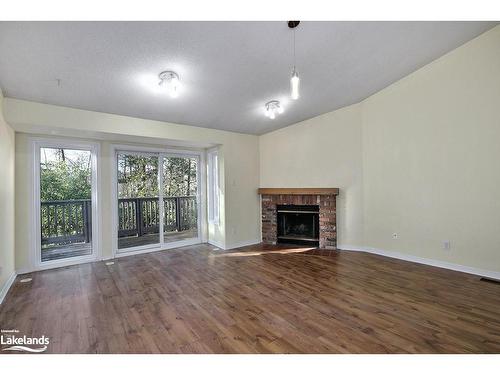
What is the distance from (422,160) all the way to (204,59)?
341 cm

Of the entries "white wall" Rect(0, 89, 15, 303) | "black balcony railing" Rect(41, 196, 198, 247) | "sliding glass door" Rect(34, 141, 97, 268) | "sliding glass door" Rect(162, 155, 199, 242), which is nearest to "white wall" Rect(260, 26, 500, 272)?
"sliding glass door" Rect(162, 155, 199, 242)

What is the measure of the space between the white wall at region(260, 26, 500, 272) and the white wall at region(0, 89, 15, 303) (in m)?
4.41

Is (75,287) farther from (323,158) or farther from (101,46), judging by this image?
(323,158)

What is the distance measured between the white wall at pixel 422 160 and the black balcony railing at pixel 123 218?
2.44 meters

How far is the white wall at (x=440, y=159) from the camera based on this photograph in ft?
9.61

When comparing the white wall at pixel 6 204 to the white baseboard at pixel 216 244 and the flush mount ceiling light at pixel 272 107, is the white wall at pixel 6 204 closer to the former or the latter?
the white baseboard at pixel 216 244

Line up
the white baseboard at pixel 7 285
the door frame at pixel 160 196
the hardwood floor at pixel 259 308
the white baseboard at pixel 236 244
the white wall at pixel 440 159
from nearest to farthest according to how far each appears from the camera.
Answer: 1. the hardwood floor at pixel 259 308
2. the white baseboard at pixel 7 285
3. the white wall at pixel 440 159
4. the door frame at pixel 160 196
5. the white baseboard at pixel 236 244

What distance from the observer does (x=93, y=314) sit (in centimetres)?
229

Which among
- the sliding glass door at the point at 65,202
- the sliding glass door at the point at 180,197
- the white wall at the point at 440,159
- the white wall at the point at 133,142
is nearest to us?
the white wall at the point at 440,159

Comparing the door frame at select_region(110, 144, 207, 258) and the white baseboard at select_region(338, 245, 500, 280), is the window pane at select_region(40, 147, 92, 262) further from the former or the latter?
the white baseboard at select_region(338, 245, 500, 280)

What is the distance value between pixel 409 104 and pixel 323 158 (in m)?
1.61

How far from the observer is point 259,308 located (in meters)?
2.36

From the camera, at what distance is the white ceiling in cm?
212

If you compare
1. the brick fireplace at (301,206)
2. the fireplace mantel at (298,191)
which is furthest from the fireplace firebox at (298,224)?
the fireplace mantel at (298,191)
